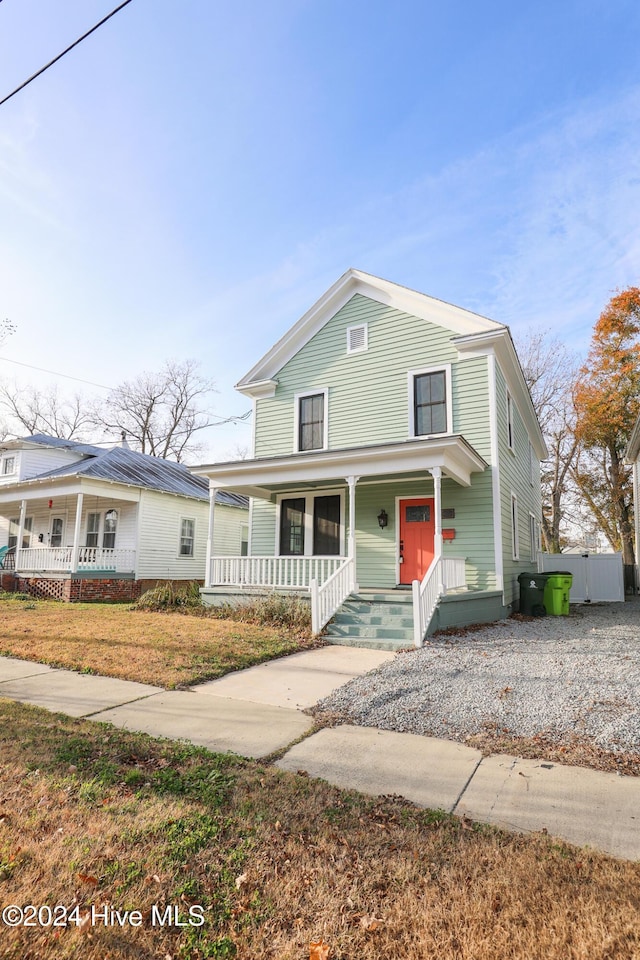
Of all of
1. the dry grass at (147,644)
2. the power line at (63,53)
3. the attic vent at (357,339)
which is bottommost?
the dry grass at (147,644)

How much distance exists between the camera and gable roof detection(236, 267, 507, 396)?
40.2ft

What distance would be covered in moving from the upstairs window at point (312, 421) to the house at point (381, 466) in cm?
3

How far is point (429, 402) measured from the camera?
1251cm

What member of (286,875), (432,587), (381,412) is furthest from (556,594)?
(286,875)

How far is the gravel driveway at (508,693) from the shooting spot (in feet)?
14.9

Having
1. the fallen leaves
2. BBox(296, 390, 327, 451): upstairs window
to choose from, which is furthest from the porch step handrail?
the fallen leaves

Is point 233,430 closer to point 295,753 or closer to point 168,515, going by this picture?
point 168,515

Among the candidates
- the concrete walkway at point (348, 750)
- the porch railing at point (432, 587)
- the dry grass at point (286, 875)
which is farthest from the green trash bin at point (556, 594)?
the dry grass at point (286, 875)

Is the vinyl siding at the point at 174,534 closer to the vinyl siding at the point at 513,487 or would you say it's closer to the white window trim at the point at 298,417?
the white window trim at the point at 298,417

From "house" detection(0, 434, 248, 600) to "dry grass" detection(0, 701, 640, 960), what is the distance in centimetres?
1484

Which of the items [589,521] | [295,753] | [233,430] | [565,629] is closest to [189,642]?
[295,753]

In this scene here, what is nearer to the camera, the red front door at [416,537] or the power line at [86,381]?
the red front door at [416,537]

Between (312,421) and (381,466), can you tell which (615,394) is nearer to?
(312,421)

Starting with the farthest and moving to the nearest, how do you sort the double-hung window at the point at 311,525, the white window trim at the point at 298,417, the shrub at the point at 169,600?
the white window trim at the point at 298,417 < the double-hung window at the point at 311,525 < the shrub at the point at 169,600
